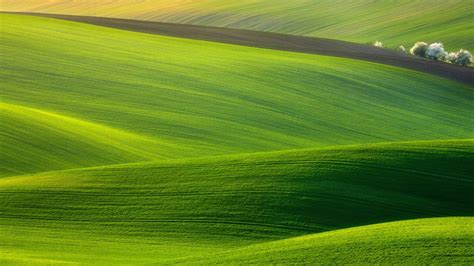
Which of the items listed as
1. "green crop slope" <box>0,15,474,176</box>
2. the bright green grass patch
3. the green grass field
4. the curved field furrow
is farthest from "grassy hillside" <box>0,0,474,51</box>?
the bright green grass patch

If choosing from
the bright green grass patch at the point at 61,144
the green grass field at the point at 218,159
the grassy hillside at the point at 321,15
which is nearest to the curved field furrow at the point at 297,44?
the green grass field at the point at 218,159

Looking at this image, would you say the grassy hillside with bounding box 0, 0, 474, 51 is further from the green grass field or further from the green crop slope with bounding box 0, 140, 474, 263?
the green crop slope with bounding box 0, 140, 474, 263

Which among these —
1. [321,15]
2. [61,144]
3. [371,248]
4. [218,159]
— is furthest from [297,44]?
[371,248]

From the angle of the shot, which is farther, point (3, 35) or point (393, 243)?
point (3, 35)

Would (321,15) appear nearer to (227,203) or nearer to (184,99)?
(184,99)

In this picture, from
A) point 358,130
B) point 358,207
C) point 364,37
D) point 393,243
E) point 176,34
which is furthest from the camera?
point 364,37

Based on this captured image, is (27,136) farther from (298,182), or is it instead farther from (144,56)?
(144,56)

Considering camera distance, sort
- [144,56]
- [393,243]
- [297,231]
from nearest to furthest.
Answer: [393,243] → [297,231] → [144,56]

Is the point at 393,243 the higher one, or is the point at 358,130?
the point at 393,243

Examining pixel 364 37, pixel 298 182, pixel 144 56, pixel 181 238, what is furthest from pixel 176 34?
pixel 181 238

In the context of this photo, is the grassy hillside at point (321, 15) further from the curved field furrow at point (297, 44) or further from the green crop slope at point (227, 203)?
the green crop slope at point (227, 203)
